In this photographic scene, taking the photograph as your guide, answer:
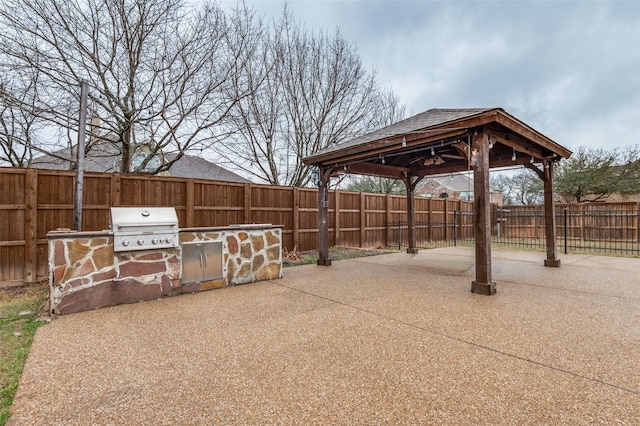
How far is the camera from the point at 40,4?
5.49m

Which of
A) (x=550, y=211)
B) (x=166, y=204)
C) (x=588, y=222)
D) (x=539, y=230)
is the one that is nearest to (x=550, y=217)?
(x=550, y=211)

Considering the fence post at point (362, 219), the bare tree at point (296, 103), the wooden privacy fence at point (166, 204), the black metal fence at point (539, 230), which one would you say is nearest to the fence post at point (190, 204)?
the wooden privacy fence at point (166, 204)

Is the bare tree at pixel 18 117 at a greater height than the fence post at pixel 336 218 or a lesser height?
greater

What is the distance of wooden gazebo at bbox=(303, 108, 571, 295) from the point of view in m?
4.06

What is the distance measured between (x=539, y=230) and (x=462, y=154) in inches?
432

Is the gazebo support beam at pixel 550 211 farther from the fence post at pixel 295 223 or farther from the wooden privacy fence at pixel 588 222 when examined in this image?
the fence post at pixel 295 223

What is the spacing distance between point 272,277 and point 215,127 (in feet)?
16.5

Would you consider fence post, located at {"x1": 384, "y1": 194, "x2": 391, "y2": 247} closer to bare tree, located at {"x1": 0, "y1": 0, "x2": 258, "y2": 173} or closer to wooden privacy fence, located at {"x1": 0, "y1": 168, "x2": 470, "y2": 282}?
wooden privacy fence, located at {"x1": 0, "y1": 168, "x2": 470, "y2": 282}

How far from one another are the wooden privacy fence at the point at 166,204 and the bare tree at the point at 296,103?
301 centimetres

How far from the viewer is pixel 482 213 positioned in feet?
13.3

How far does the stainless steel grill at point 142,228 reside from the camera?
373cm

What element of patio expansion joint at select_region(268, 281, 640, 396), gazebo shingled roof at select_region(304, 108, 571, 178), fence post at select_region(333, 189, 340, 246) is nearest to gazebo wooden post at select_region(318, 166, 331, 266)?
gazebo shingled roof at select_region(304, 108, 571, 178)

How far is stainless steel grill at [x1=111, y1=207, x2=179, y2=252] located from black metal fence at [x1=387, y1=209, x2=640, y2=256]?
734cm

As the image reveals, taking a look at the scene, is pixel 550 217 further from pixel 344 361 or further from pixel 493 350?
pixel 344 361
